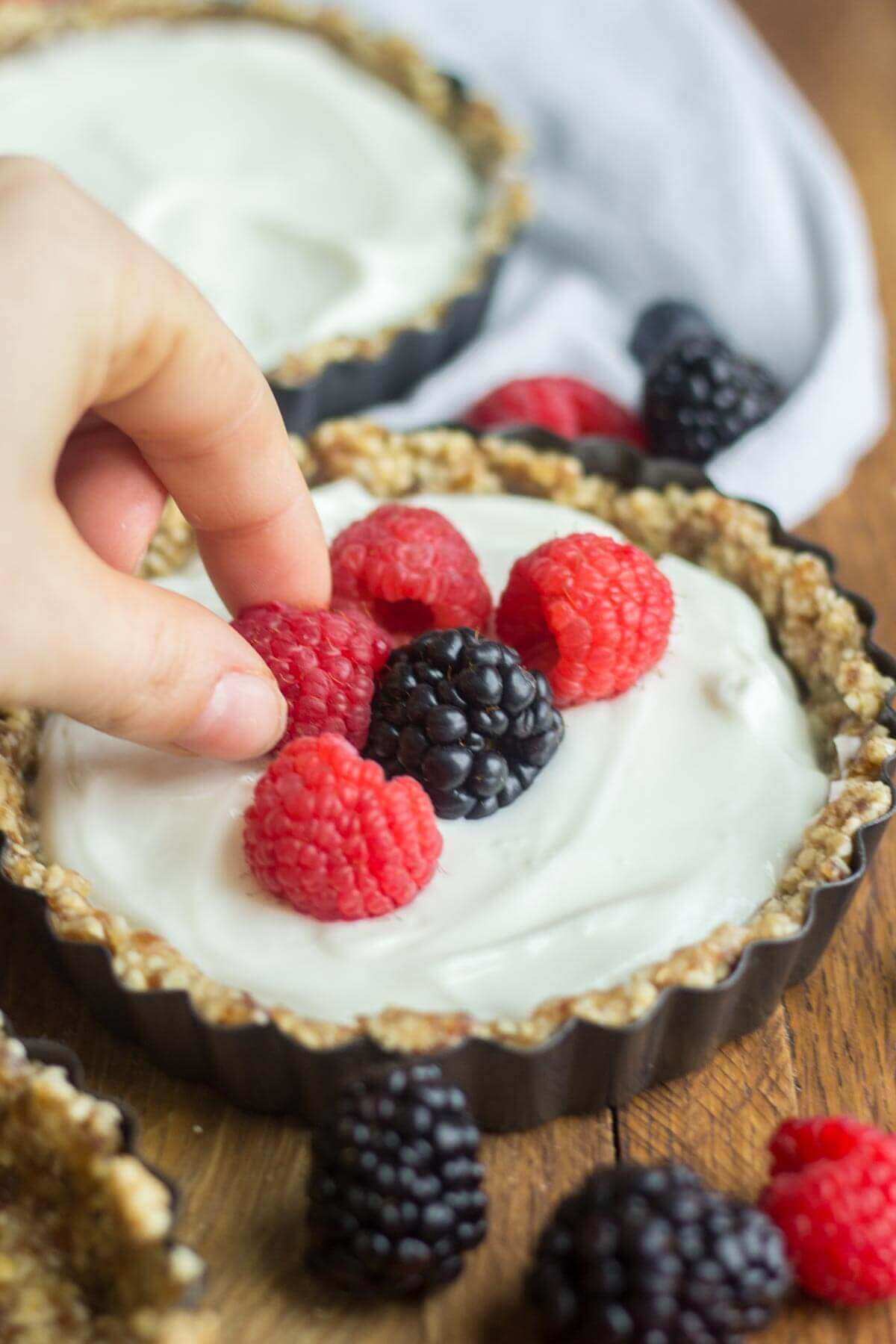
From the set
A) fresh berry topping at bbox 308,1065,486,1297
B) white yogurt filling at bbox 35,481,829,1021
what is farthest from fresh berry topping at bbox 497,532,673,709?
fresh berry topping at bbox 308,1065,486,1297

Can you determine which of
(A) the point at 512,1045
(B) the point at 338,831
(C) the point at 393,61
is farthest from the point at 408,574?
(C) the point at 393,61

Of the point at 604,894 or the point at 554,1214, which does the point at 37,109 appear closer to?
the point at 604,894

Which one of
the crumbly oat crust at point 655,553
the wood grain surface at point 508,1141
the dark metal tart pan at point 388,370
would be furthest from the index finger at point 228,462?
the dark metal tart pan at point 388,370

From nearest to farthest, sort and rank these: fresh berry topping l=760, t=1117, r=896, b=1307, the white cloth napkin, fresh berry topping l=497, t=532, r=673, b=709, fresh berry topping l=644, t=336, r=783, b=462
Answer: fresh berry topping l=760, t=1117, r=896, b=1307
fresh berry topping l=497, t=532, r=673, b=709
fresh berry topping l=644, t=336, r=783, b=462
the white cloth napkin

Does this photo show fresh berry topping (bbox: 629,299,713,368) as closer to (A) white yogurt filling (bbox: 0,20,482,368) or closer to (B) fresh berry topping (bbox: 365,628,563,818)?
(A) white yogurt filling (bbox: 0,20,482,368)

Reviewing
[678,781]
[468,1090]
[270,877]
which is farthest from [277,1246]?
[678,781]

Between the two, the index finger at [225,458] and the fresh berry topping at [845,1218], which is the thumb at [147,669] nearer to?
the index finger at [225,458]
